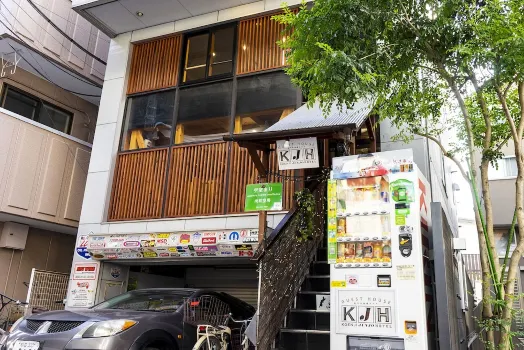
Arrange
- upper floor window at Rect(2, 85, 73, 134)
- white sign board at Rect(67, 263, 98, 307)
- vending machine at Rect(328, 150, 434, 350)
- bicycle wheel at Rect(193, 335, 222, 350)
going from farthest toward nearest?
upper floor window at Rect(2, 85, 73, 134) < white sign board at Rect(67, 263, 98, 307) < bicycle wheel at Rect(193, 335, 222, 350) < vending machine at Rect(328, 150, 434, 350)

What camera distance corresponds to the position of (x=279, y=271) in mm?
6098

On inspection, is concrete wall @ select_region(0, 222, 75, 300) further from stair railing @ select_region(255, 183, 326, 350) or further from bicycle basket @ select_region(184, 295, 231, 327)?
stair railing @ select_region(255, 183, 326, 350)

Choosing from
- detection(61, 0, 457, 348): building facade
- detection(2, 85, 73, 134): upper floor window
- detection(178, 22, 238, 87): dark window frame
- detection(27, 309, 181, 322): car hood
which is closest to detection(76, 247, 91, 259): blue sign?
detection(61, 0, 457, 348): building facade

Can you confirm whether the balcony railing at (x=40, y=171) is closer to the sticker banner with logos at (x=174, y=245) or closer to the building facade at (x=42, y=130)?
the building facade at (x=42, y=130)

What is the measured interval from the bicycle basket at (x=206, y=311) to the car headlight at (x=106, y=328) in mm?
1071

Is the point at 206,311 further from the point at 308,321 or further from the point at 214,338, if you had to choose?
the point at 308,321

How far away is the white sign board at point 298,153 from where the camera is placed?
266 inches

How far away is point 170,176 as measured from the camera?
10.3 metres

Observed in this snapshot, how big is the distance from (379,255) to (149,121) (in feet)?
24.6

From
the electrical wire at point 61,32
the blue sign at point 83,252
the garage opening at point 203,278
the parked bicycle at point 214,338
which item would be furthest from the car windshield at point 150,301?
the electrical wire at point 61,32

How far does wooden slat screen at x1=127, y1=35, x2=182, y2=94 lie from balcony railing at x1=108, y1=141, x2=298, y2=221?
1.77 m

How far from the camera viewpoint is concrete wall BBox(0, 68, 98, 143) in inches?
497

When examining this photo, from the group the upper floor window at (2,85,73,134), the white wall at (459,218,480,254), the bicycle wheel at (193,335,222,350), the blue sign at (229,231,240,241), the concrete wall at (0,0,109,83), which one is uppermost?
the concrete wall at (0,0,109,83)

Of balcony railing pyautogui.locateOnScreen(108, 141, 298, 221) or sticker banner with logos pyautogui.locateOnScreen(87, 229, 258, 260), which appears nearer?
sticker banner with logos pyautogui.locateOnScreen(87, 229, 258, 260)
